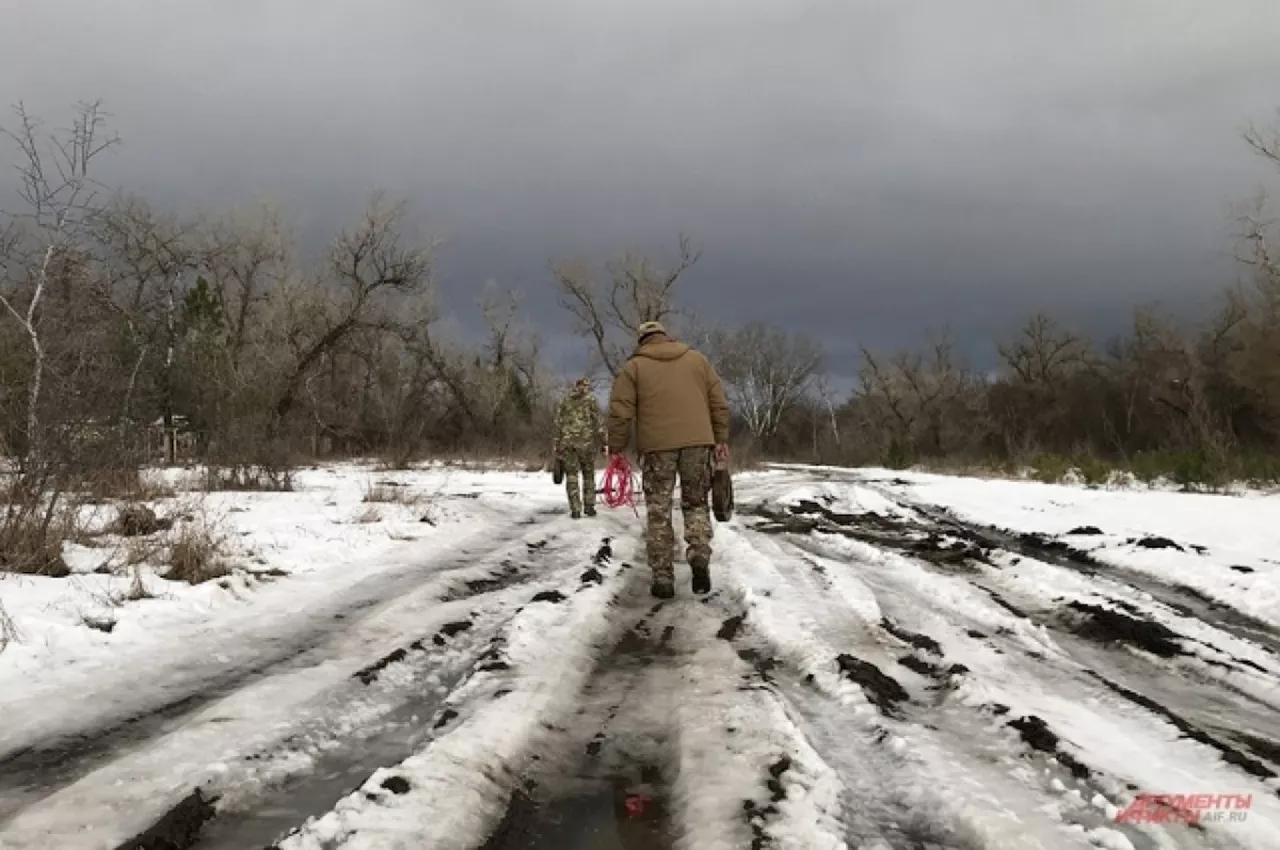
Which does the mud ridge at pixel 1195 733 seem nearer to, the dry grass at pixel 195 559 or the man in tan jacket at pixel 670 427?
the man in tan jacket at pixel 670 427

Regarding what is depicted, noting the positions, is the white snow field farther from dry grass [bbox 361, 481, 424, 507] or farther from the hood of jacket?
dry grass [bbox 361, 481, 424, 507]

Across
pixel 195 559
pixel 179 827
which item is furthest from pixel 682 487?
pixel 179 827

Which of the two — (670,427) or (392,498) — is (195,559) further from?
(392,498)

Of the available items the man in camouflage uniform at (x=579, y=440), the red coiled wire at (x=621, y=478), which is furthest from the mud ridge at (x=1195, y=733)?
the man in camouflage uniform at (x=579, y=440)

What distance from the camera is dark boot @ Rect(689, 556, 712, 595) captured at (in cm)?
579

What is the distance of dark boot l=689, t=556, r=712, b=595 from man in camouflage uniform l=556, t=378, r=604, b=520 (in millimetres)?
5081

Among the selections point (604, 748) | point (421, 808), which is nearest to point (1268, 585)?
point (604, 748)

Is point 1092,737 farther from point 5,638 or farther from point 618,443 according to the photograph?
point 5,638

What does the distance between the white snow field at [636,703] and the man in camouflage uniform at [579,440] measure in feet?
13.3

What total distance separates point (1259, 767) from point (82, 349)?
7704 millimetres

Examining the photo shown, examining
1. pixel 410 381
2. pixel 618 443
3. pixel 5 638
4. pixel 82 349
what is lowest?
pixel 5 638

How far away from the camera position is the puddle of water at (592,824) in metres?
2.27

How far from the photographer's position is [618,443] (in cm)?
648

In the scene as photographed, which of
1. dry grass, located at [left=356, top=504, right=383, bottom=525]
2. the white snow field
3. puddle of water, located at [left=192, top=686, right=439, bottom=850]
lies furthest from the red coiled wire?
puddle of water, located at [left=192, top=686, right=439, bottom=850]
